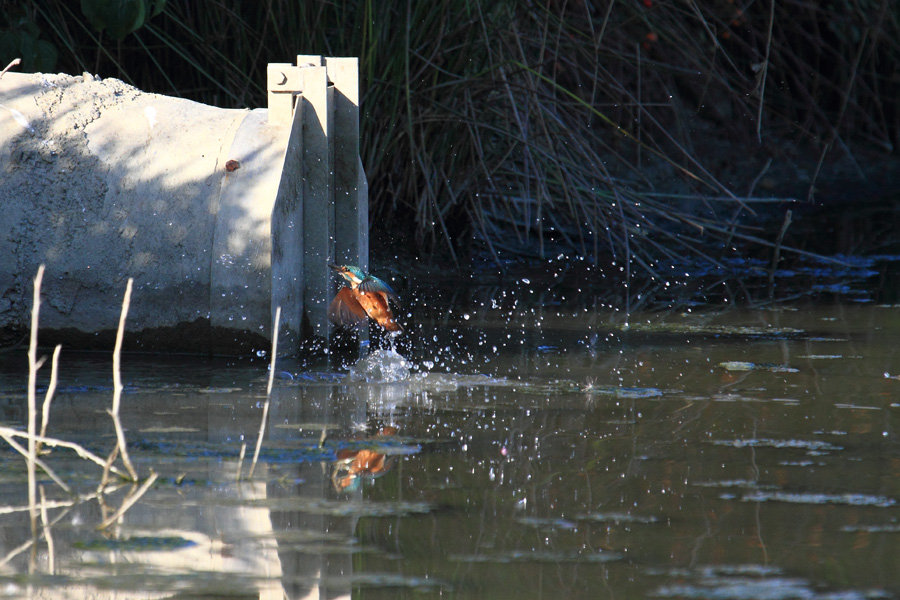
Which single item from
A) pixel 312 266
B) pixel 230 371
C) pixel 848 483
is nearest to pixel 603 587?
pixel 848 483

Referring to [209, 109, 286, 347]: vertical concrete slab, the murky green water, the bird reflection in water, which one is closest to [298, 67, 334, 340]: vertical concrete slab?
[209, 109, 286, 347]: vertical concrete slab

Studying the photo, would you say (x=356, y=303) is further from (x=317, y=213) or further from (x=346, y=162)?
(x=346, y=162)

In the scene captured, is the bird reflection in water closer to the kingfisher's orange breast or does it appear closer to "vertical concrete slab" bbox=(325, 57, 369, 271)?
the kingfisher's orange breast

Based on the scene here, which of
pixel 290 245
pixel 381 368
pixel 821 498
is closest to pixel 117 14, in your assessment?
pixel 290 245

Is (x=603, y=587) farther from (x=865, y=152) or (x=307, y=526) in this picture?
(x=865, y=152)

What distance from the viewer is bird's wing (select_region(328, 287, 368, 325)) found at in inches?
178

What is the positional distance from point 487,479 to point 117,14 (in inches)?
139

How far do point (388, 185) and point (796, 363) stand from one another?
122 inches

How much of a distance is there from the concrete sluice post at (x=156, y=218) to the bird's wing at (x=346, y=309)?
0.22m

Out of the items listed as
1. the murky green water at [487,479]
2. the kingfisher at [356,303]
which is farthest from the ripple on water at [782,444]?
the kingfisher at [356,303]

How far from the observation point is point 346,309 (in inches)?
179

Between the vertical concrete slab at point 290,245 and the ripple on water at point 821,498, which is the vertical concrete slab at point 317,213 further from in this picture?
the ripple on water at point 821,498

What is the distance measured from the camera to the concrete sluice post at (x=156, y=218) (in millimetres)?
4551

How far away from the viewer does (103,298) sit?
15.2 feet
